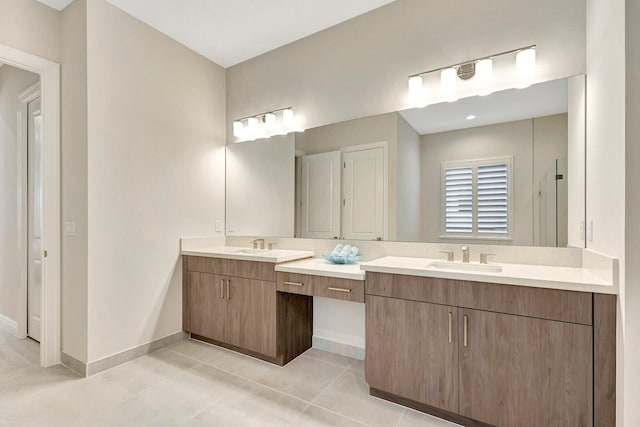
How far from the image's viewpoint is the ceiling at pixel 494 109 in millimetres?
1820

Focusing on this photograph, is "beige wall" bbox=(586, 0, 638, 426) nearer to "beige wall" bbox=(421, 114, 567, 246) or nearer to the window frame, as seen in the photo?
"beige wall" bbox=(421, 114, 567, 246)

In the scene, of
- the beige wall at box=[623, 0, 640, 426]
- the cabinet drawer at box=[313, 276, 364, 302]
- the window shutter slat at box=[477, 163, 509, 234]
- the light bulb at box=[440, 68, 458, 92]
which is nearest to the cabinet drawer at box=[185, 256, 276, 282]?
the cabinet drawer at box=[313, 276, 364, 302]

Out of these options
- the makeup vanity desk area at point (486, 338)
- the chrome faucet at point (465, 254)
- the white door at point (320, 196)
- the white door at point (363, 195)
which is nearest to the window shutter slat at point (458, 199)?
the chrome faucet at point (465, 254)

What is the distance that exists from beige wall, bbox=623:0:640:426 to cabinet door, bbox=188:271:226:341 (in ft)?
8.08

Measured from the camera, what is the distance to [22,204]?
2.87 m

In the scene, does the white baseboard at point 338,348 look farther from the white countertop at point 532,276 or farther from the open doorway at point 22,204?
the open doorway at point 22,204

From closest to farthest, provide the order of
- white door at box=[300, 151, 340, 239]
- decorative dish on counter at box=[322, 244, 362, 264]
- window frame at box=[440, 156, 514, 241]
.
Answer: window frame at box=[440, 156, 514, 241] < decorative dish on counter at box=[322, 244, 362, 264] < white door at box=[300, 151, 340, 239]

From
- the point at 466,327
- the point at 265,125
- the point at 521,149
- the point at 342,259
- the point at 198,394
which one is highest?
the point at 265,125

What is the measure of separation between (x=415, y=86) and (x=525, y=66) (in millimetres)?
666

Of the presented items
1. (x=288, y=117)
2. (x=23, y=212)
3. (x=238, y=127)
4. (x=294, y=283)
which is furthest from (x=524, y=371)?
(x=23, y=212)

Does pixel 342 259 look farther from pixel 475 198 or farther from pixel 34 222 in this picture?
pixel 34 222

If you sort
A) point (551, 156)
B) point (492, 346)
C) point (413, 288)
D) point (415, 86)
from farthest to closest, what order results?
1. point (415, 86)
2. point (551, 156)
3. point (413, 288)
4. point (492, 346)

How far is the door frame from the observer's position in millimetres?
2264

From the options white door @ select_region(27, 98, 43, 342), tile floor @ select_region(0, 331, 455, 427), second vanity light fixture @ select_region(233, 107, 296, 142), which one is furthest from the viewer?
second vanity light fixture @ select_region(233, 107, 296, 142)
